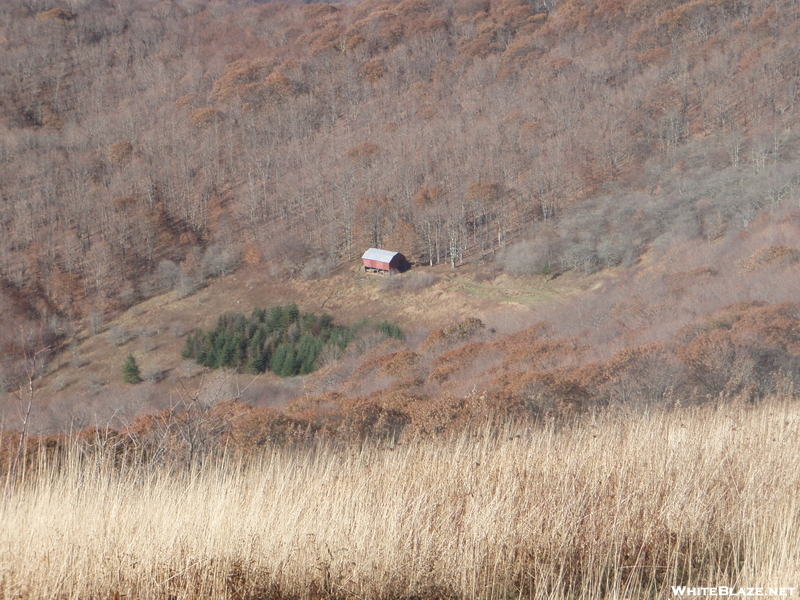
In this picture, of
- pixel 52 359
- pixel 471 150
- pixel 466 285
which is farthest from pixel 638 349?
pixel 471 150

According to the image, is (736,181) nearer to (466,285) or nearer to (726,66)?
(466,285)

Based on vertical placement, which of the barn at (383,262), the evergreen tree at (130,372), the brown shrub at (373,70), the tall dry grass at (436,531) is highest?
the brown shrub at (373,70)

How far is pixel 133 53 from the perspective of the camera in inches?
3765

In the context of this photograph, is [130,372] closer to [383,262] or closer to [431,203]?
[383,262]

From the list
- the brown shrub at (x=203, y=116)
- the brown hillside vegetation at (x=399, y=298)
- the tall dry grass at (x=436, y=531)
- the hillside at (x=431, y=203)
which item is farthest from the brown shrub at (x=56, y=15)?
the tall dry grass at (x=436, y=531)

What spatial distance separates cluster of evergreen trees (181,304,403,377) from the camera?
3712 cm

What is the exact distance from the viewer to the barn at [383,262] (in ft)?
147

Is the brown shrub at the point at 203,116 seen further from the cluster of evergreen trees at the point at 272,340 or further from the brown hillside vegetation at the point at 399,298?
the cluster of evergreen trees at the point at 272,340

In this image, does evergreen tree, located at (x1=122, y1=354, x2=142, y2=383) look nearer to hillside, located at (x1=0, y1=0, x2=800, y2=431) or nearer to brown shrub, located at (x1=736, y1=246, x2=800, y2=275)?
hillside, located at (x1=0, y1=0, x2=800, y2=431)

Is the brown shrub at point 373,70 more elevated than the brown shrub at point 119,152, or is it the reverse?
the brown shrub at point 373,70

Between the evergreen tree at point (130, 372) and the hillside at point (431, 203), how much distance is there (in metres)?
0.77

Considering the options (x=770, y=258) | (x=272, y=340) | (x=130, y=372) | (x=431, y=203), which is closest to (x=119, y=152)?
(x=431, y=203)

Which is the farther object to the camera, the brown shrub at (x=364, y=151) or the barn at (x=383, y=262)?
the brown shrub at (x=364, y=151)

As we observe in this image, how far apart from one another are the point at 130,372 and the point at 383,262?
17440 mm
